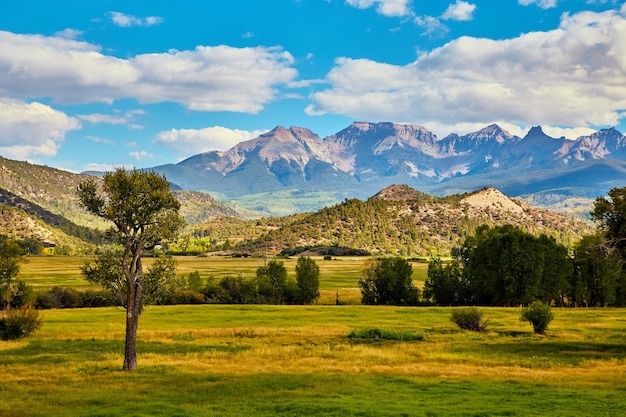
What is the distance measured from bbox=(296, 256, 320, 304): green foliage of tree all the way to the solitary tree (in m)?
89.8

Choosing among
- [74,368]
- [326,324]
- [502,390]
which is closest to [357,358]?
[502,390]

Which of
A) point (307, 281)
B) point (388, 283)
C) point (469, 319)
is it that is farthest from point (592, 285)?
point (307, 281)

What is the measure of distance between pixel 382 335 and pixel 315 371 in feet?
84.2

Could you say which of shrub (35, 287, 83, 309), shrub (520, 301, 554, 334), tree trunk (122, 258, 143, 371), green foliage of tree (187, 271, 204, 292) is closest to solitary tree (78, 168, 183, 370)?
tree trunk (122, 258, 143, 371)

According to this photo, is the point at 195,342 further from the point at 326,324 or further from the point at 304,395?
the point at 304,395

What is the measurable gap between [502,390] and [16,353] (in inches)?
1763

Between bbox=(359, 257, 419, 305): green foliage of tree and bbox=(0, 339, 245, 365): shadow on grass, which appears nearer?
bbox=(0, 339, 245, 365): shadow on grass

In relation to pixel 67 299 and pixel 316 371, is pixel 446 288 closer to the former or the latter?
pixel 67 299

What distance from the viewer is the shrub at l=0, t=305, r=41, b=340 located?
66750mm


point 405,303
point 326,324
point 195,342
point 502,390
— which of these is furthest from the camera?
point 405,303

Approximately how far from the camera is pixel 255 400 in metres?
32.2

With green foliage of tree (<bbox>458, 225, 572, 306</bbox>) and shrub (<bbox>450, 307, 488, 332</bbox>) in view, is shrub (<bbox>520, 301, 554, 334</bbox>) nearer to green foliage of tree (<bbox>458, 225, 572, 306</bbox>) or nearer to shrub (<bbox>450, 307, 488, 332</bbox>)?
shrub (<bbox>450, 307, 488, 332</bbox>)

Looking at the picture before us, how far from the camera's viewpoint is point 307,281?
442ft

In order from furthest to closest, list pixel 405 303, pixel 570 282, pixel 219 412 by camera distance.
Result: pixel 405 303
pixel 570 282
pixel 219 412
